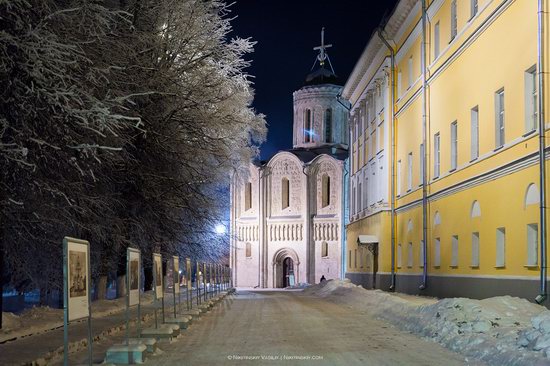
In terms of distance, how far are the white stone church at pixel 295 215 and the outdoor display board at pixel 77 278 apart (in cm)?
5903

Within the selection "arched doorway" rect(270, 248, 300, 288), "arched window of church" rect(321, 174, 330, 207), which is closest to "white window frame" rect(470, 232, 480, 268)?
"arched doorway" rect(270, 248, 300, 288)

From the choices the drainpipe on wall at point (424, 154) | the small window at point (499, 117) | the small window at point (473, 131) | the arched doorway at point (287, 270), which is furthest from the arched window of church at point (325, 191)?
the small window at point (499, 117)

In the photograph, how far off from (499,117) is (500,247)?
3762mm

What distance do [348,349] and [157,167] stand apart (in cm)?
1150

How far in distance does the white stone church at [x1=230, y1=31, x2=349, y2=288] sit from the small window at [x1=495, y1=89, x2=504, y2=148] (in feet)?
150

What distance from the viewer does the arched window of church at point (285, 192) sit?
236 feet

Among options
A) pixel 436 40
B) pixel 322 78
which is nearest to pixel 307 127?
pixel 322 78

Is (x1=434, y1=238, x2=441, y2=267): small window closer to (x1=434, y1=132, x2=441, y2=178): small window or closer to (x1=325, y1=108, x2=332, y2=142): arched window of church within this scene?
(x1=434, y1=132, x2=441, y2=178): small window

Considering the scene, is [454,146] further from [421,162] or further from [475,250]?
[421,162]

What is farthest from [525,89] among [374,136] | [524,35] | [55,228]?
[374,136]

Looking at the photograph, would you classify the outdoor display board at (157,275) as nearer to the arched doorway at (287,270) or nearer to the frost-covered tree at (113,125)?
the frost-covered tree at (113,125)

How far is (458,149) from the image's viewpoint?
90.8 ft

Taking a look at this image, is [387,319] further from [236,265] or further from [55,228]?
[236,265]

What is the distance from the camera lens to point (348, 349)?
14.4m
